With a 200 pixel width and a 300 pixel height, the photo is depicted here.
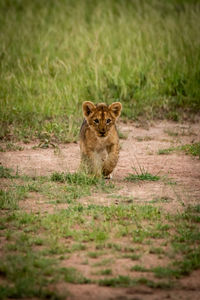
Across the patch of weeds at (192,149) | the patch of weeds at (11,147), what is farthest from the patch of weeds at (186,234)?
the patch of weeds at (11,147)

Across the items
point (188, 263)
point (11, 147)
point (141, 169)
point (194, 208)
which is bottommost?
point (11, 147)

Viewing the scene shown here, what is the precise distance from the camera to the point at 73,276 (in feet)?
14.0

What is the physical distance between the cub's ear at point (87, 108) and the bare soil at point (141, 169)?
0.73 m

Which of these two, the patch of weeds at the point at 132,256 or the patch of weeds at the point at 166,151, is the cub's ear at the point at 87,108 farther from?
the patch of weeds at the point at 132,256

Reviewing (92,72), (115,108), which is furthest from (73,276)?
(92,72)

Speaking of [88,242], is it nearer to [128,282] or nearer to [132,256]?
[132,256]

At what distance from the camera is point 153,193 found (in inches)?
256

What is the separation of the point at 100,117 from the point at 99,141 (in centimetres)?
29

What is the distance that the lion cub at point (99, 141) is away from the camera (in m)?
7.11

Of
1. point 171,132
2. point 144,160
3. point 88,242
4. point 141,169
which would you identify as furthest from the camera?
point 171,132

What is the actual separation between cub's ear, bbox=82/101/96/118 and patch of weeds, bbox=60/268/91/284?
3.13 meters

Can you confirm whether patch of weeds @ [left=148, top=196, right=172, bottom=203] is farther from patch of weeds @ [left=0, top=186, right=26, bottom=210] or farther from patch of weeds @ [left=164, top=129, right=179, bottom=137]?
patch of weeds @ [left=164, top=129, right=179, bottom=137]

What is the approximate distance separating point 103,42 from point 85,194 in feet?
23.8

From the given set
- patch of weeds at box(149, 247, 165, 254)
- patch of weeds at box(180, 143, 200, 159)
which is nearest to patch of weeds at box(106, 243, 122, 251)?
patch of weeds at box(149, 247, 165, 254)
